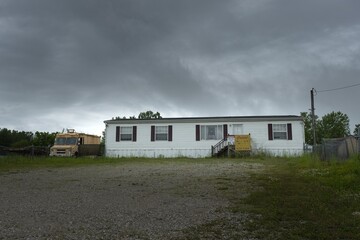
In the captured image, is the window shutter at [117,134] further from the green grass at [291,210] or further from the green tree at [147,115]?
the green tree at [147,115]

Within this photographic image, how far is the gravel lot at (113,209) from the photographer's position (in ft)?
17.3

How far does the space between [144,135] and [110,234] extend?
2494cm

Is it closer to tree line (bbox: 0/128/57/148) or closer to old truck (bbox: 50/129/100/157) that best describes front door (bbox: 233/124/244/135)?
old truck (bbox: 50/129/100/157)

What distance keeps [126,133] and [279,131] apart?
12261 millimetres

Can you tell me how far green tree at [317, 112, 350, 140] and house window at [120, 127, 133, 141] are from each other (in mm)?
40516

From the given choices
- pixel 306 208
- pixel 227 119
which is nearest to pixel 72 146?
pixel 227 119

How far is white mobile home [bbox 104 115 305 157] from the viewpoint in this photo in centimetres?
2841

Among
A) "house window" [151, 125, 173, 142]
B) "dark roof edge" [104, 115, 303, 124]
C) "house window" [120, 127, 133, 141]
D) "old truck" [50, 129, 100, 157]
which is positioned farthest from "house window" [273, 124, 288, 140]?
"old truck" [50, 129, 100, 157]

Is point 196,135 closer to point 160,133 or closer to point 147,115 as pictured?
point 160,133

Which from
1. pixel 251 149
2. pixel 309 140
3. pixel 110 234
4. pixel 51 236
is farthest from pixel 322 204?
pixel 309 140

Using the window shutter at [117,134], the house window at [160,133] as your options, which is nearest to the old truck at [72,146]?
the window shutter at [117,134]

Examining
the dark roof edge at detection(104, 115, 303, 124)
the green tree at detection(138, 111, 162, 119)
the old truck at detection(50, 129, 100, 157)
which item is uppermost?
the green tree at detection(138, 111, 162, 119)

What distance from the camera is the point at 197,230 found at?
535 centimetres

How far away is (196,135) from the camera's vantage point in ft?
96.5
